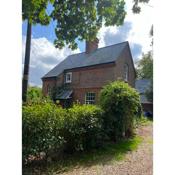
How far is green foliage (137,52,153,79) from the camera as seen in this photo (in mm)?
2085

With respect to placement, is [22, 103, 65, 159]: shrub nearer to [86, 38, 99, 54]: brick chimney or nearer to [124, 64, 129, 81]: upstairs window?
[86, 38, 99, 54]: brick chimney

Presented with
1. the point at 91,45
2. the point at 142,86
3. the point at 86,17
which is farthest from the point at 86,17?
the point at 142,86

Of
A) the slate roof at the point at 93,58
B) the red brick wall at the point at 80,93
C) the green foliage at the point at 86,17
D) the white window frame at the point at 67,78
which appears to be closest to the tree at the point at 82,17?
the green foliage at the point at 86,17

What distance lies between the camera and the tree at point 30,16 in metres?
1.77

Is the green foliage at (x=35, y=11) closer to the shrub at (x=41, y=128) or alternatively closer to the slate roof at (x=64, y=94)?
the slate roof at (x=64, y=94)

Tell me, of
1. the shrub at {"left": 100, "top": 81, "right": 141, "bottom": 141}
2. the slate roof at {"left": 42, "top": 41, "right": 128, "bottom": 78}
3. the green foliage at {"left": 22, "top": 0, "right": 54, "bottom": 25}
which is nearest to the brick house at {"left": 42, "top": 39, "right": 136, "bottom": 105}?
the slate roof at {"left": 42, "top": 41, "right": 128, "bottom": 78}

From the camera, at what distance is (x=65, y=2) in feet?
6.72

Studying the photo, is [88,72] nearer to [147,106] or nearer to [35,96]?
[35,96]

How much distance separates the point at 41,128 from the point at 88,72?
695mm

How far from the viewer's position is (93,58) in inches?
84.6

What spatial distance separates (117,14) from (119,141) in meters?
1.68

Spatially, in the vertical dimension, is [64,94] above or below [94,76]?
below

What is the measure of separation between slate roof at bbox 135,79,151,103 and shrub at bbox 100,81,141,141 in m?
0.34
